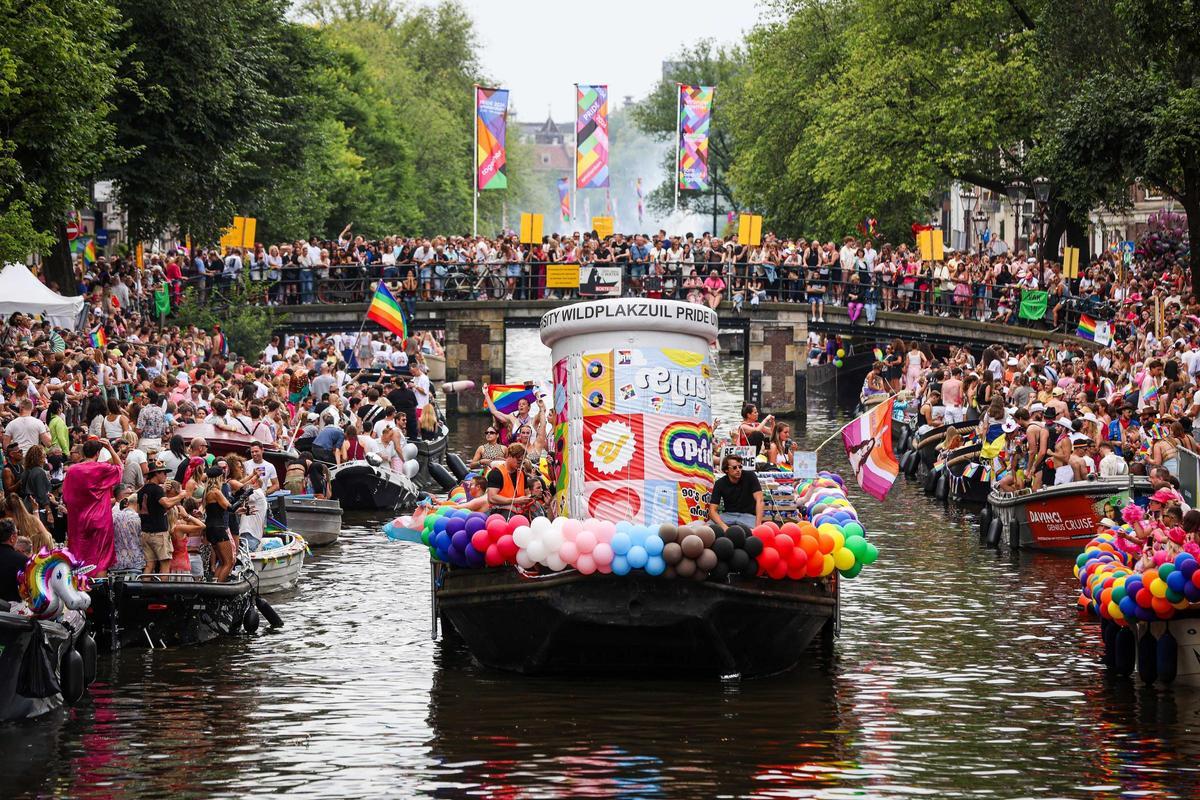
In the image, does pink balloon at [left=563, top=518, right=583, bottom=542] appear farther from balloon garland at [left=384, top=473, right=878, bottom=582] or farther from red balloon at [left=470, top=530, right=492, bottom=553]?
red balloon at [left=470, top=530, right=492, bottom=553]

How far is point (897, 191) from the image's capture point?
58.3m

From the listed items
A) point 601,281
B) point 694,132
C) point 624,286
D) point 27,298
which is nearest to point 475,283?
point 601,281

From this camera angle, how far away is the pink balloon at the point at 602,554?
57.3 ft

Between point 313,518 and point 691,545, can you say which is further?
point 313,518

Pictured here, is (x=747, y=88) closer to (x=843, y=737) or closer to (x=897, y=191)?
(x=897, y=191)

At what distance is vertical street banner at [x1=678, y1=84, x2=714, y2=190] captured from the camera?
6288 cm

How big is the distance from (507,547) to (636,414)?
1.68 meters

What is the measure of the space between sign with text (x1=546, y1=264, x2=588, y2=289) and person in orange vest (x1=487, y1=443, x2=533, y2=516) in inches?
1372

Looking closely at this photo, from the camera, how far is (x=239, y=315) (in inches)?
2037

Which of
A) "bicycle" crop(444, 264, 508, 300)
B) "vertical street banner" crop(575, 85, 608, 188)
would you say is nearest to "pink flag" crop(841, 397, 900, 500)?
"bicycle" crop(444, 264, 508, 300)

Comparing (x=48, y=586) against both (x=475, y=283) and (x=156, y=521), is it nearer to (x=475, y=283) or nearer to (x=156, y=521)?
(x=156, y=521)

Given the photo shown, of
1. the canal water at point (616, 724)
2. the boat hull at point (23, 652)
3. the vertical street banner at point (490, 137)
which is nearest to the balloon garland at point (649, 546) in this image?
the canal water at point (616, 724)

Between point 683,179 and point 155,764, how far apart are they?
48126 mm

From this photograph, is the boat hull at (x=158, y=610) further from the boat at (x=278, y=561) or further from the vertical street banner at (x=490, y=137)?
the vertical street banner at (x=490, y=137)
